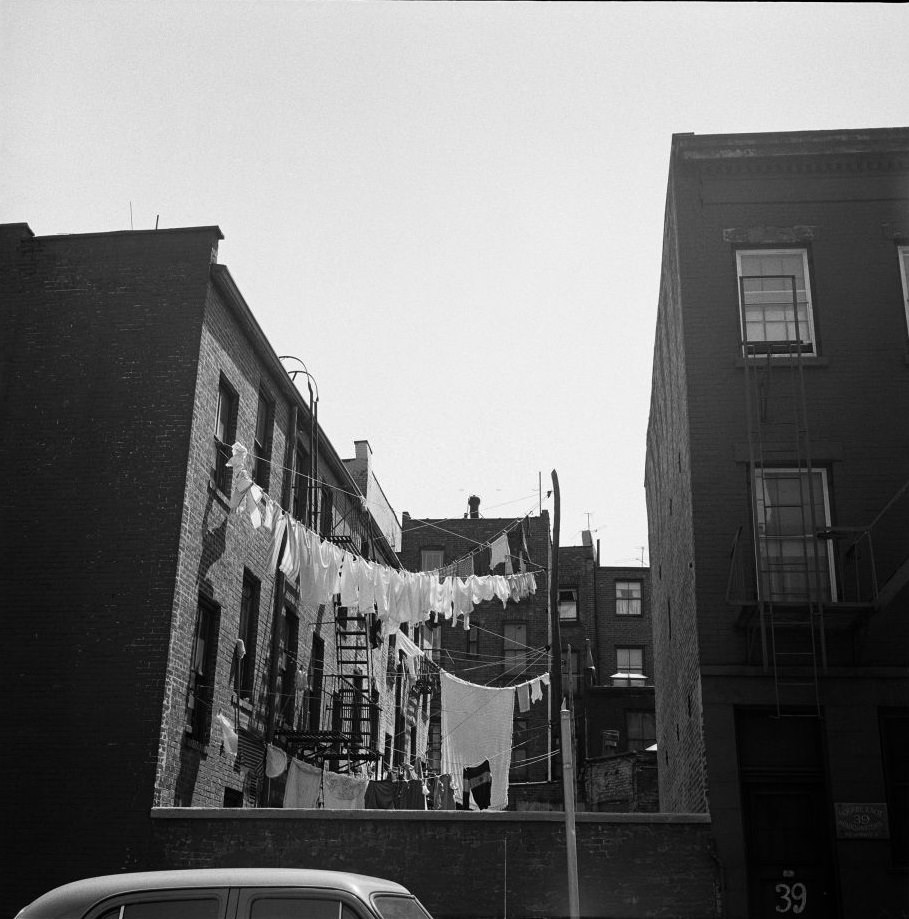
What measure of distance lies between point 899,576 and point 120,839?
11001 millimetres

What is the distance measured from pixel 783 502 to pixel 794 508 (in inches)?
6.9

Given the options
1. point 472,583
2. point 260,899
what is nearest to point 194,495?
point 472,583

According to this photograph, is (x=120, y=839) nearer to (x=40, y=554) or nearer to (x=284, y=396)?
(x=40, y=554)

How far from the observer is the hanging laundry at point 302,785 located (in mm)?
20516

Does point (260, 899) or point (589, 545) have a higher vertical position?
point (589, 545)

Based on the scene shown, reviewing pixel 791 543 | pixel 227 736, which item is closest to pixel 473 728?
pixel 227 736

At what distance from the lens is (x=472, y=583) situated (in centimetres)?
2619

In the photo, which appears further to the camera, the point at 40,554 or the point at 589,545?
the point at 589,545

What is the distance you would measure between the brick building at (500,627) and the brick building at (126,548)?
3044 cm

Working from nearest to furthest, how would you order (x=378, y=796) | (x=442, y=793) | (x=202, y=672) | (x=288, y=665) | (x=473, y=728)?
(x=202, y=672) → (x=378, y=796) → (x=288, y=665) → (x=473, y=728) → (x=442, y=793)

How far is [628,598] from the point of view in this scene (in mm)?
58031

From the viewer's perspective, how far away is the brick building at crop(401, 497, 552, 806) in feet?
170

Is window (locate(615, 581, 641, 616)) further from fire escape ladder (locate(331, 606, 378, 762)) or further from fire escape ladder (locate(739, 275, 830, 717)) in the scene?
fire escape ladder (locate(739, 275, 830, 717))

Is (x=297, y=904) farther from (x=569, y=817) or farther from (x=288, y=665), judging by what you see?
(x=288, y=665)
